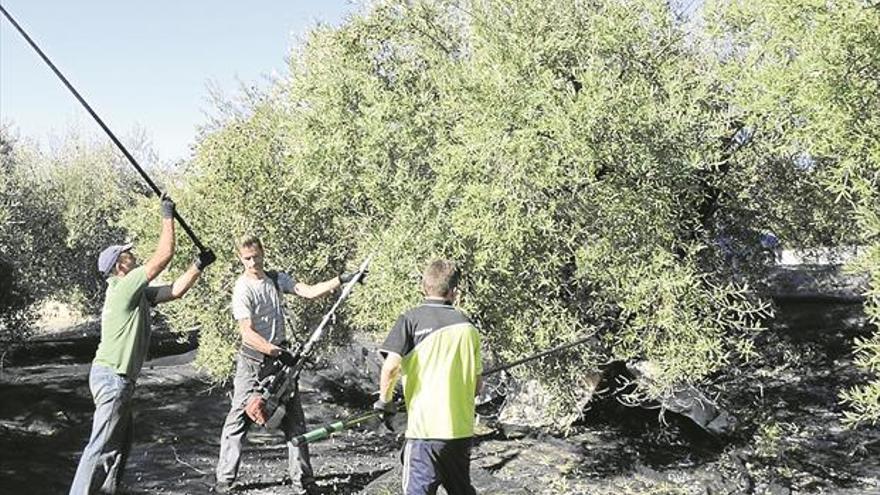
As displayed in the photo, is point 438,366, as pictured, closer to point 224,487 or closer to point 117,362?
point 117,362

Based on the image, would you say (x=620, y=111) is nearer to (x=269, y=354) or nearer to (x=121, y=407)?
(x=269, y=354)

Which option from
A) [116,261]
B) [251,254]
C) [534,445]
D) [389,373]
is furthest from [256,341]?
[534,445]

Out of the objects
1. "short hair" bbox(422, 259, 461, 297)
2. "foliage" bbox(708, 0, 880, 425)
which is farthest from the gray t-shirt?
"foliage" bbox(708, 0, 880, 425)

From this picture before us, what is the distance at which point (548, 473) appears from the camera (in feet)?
36.8

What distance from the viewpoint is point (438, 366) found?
18.4 feet

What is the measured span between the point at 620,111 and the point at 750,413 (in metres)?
7.58

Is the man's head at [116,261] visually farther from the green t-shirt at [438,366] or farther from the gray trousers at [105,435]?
the green t-shirt at [438,366]

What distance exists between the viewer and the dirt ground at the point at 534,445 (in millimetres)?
10547

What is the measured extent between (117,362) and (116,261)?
92cm

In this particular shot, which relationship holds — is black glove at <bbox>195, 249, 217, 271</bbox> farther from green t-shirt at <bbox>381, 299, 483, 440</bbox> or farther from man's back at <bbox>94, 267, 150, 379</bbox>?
green t-shirt at <bbox>381, 299, 483, 440</bbox>

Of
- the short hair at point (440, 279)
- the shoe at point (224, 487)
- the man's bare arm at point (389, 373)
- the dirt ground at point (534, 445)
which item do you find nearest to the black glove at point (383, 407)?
the man's bare arm at point (389, 373)

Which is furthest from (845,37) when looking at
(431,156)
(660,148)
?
(431,156)

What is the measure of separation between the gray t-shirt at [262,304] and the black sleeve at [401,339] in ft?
8.82

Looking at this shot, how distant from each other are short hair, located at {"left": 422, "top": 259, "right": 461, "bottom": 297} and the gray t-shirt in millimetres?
2820
